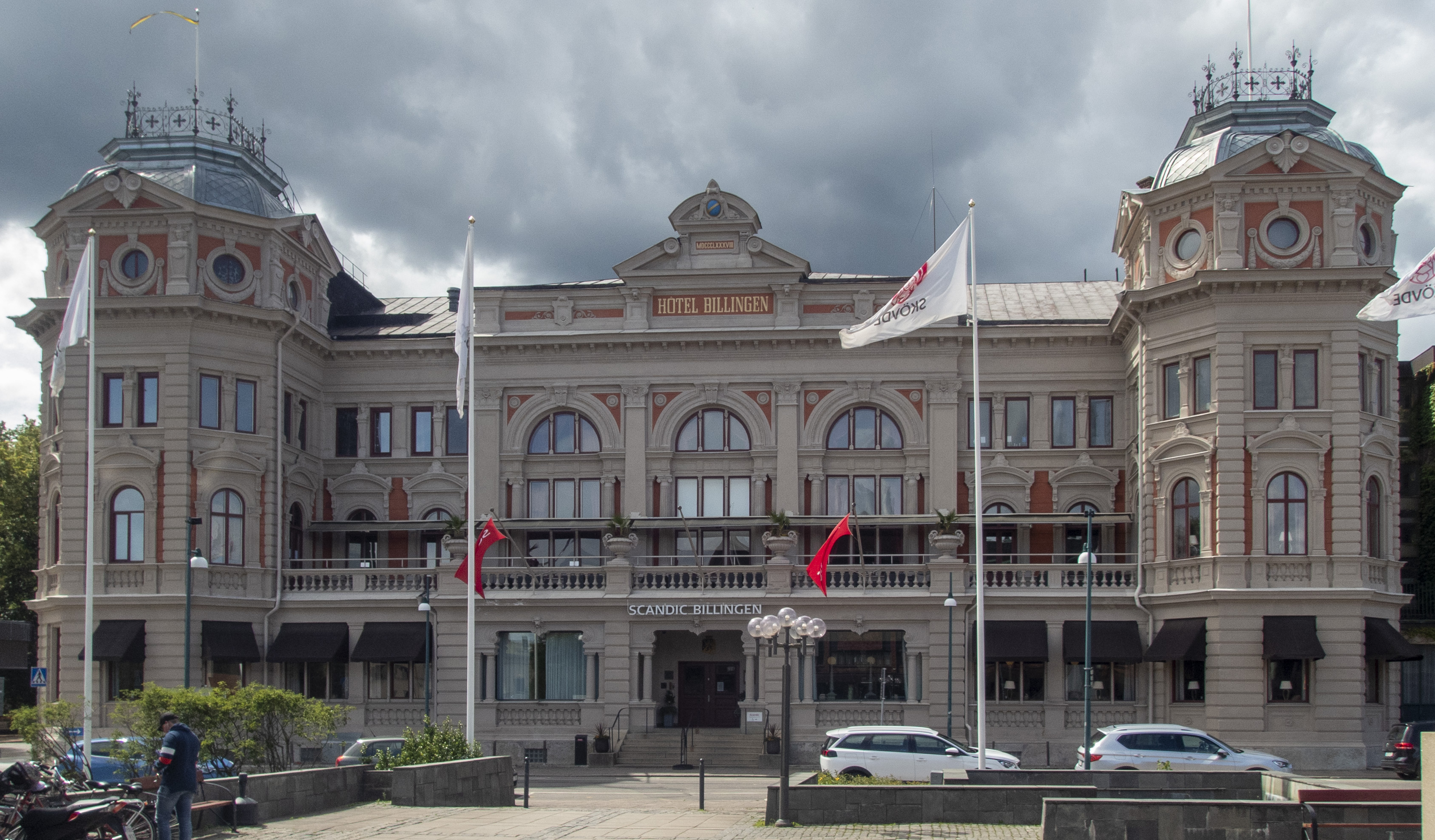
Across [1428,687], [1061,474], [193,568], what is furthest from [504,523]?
[1428,687]

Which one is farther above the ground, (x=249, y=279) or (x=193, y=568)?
(x=249, y=279)

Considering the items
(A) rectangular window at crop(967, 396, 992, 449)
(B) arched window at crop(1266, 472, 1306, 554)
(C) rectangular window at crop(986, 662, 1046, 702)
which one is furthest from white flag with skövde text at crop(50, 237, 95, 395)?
(B) arched window at crop(1266, 472, 1306, 554)

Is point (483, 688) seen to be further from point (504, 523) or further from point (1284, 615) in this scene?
point (1284, 615)

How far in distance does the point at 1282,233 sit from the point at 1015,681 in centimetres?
1607

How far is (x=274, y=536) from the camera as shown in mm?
48875

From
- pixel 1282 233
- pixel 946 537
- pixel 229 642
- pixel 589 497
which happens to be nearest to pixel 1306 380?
pixel 1282 233

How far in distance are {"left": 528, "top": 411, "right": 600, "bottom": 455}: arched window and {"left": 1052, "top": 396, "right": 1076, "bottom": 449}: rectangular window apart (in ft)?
52.4

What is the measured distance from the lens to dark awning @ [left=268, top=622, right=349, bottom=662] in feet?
157

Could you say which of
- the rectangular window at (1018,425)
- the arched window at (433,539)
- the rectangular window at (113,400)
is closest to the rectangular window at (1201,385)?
the rectangular window at (1018,425)

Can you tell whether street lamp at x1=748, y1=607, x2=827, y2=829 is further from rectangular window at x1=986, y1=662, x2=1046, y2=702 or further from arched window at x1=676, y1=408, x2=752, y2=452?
arched window at x1=676, y1=408, x2=752, y2=452

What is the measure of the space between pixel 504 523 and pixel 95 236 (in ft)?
52.6

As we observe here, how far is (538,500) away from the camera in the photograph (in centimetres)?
5228

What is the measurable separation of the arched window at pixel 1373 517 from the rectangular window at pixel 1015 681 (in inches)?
408

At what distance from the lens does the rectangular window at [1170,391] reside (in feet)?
150
